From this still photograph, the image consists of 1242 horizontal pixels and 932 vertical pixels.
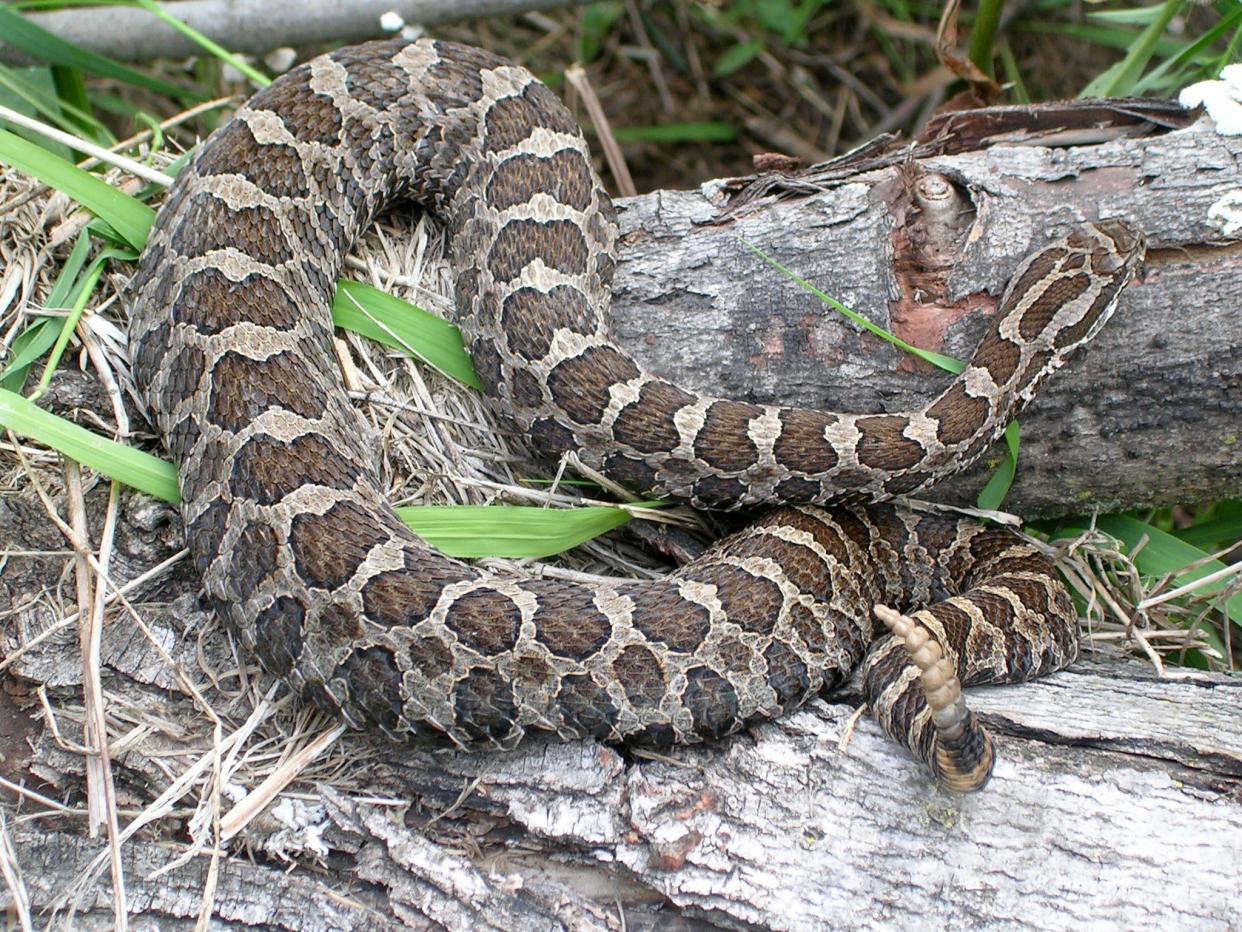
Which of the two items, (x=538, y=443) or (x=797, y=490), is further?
(x=538, y=443)

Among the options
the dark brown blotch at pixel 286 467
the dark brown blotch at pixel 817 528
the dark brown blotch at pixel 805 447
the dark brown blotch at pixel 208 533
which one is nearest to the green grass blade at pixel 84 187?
the dark brown blotch at pixel 286 467

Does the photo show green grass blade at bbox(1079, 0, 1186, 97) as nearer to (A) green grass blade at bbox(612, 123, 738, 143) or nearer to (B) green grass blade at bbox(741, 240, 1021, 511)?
(B) green grass blade at bbox(741, 240, 1021, 511)

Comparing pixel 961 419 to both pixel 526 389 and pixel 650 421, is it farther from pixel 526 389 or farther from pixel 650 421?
pixel 526 389

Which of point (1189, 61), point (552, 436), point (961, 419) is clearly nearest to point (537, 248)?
point (552, 436)

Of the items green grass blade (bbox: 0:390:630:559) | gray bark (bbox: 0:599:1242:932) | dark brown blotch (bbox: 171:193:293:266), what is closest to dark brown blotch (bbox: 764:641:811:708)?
gray bark (bbox: 0:599:1242:932)

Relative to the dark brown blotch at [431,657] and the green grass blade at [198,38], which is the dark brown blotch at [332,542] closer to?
the dark brown blotch at [431,657]
